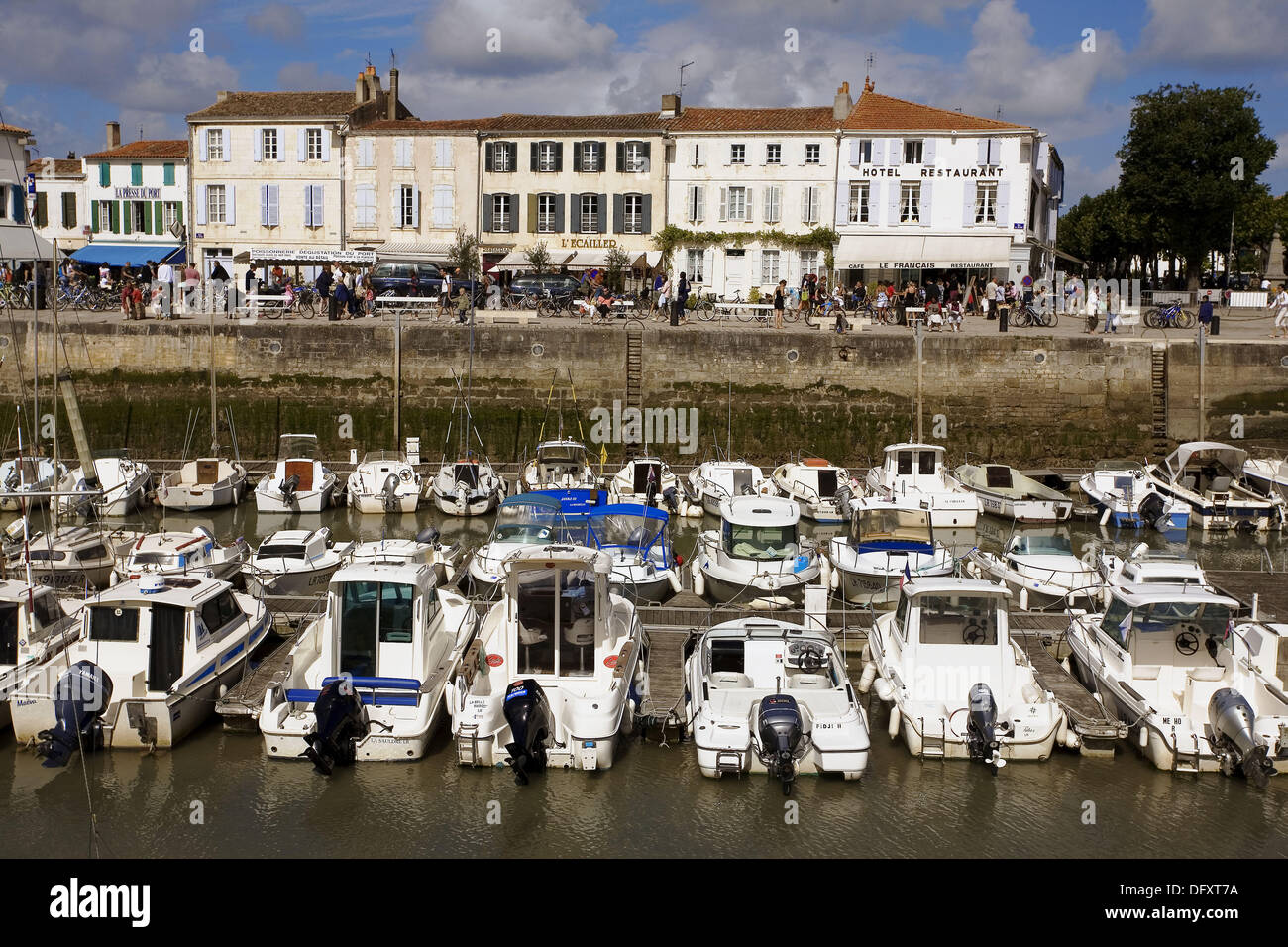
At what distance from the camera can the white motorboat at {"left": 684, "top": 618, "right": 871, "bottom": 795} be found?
11.0 meters

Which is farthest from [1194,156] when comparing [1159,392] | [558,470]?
[558,470]

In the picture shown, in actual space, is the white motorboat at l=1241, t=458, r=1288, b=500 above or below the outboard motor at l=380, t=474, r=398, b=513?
above

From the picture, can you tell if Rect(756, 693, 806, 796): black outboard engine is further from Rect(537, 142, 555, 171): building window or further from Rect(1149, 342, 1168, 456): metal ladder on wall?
Rect(537, 142, 555, 171): building window

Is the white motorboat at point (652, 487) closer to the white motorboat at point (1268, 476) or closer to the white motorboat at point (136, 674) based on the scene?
the white motorboat at point (136, 674)

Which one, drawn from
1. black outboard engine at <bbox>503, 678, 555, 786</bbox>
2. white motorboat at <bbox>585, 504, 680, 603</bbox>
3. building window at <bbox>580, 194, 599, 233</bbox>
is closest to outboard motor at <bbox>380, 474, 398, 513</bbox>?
white motorboat at <bbox>585, 504, 680, 603</bbox>

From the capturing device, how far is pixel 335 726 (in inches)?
435

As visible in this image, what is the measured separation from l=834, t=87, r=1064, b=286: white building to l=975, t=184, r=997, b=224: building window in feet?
0.10

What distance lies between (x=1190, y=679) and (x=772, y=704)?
13.7ft

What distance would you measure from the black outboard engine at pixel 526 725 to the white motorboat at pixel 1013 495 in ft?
43.4

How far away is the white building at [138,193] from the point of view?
134 feet

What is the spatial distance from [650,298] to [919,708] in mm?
23694

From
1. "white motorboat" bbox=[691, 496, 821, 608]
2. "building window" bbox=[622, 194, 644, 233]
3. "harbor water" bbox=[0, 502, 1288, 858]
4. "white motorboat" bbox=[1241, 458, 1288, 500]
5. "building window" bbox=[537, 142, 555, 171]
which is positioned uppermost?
"building window" bbox=[537, 142, 555, 171]
